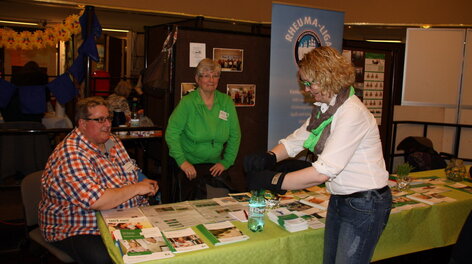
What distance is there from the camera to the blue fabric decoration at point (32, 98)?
13.1ft

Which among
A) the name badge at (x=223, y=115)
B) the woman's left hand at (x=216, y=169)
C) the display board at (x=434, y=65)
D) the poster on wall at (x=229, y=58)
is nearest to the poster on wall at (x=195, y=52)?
the poster on wall at (x=229, y=58)

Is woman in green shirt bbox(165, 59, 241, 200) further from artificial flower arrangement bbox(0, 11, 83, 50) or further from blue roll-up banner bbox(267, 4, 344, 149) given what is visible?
artificial flower arrangement bbox(0, 11, 83, 50)

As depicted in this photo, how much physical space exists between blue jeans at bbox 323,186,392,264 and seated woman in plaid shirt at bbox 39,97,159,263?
100 centimetres

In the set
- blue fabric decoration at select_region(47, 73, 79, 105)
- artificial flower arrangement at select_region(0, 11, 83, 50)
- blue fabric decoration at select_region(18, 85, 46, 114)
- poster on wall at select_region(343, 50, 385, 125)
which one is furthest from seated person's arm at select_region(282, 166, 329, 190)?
poster on wall at select_region(343, 50, 385, 125)

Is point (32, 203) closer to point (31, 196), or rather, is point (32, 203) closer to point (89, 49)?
point (31, 196)

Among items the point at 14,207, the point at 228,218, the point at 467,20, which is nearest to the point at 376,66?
the point at 467,20

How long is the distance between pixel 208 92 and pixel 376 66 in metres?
2.92

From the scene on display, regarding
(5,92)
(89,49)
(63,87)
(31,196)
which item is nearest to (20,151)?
(5,92)

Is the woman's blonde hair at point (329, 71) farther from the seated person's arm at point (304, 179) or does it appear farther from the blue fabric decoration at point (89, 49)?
the blue fabric decoration at point (89, 49)

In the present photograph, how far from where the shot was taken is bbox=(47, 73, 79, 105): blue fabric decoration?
3951mm

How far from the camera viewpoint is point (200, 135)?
3137 mm

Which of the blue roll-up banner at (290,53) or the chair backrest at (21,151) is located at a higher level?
the blue roll-up banner at (290,53)

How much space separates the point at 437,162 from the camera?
3900 millimetres

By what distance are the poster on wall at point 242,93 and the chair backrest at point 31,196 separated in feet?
6.98
